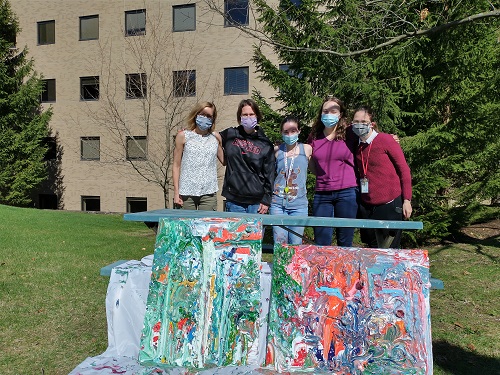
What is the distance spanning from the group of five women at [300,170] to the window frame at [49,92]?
19.7 meters

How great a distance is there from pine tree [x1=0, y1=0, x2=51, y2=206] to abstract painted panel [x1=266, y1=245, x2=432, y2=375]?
20.1 m

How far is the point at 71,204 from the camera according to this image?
841 inches

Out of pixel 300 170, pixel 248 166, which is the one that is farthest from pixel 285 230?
pixel 248 166

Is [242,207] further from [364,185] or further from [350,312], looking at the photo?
[350,312]

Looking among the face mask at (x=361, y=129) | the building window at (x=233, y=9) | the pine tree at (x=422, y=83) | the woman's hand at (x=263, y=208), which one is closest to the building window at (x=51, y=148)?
the building window at (x=233, y=9)

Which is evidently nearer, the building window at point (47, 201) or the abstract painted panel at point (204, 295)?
the abstract painted panel at point (204, 295)

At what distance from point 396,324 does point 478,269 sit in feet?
16.2

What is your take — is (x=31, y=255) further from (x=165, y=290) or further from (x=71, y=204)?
(x=71, y=204)

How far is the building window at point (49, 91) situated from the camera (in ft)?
70.5

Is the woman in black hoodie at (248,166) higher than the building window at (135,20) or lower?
lower

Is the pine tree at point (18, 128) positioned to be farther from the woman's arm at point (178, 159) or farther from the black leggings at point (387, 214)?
the black leggings at point (387, 214)

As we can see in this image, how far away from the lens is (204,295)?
117 inches

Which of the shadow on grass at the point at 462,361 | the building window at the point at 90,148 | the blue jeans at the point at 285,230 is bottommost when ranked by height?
the shadow on grass at the point at 462,361

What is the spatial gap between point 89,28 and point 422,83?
671 inches
